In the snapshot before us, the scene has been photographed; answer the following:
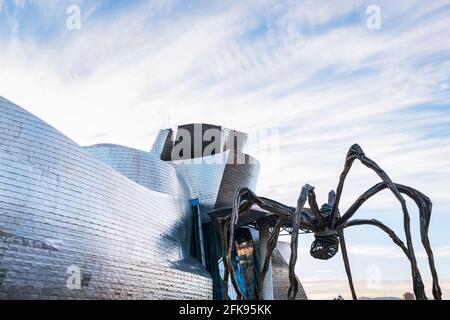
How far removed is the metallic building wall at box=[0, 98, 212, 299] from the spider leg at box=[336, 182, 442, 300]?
50.8ft

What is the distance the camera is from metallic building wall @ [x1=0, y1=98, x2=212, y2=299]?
21.2m

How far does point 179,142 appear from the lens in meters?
50.9

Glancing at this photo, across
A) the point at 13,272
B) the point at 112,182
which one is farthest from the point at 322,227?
the point at 112,182

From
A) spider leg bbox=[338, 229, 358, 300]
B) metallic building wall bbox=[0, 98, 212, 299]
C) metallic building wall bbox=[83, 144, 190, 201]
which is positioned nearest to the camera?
spider leg bbox=[338, 229, 358, 300]

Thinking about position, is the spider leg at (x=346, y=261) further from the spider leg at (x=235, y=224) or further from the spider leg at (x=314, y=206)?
the spider leg at (x=235, y=224)

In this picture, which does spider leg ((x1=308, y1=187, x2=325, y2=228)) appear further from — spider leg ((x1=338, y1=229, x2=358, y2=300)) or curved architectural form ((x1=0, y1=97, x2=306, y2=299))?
curved architectural form ((x1=0, y1=97, x2=306, y2=299))

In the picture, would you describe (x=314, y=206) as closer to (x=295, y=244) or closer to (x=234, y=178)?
(x=295, y=244)

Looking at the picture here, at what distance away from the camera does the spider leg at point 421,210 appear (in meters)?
8.73

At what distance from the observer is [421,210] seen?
10.3m

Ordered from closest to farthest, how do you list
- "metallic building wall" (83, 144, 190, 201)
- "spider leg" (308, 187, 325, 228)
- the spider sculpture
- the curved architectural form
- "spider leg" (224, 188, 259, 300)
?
the spider sculpture < "spider leg" (224, 188, 259, 300) < "spider leg" (308, 187, 325, 228) < the curved architectural form < "metallic building wall" (83, 144, 190, 201)

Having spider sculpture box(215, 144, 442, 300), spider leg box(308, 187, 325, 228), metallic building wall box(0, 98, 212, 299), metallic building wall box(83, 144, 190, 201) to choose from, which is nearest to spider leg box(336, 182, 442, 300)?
spider sculpture box(215, 144, 442, 300)

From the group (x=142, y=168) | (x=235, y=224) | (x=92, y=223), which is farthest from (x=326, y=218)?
(x=142, y=168)

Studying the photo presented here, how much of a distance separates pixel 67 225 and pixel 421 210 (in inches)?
744
